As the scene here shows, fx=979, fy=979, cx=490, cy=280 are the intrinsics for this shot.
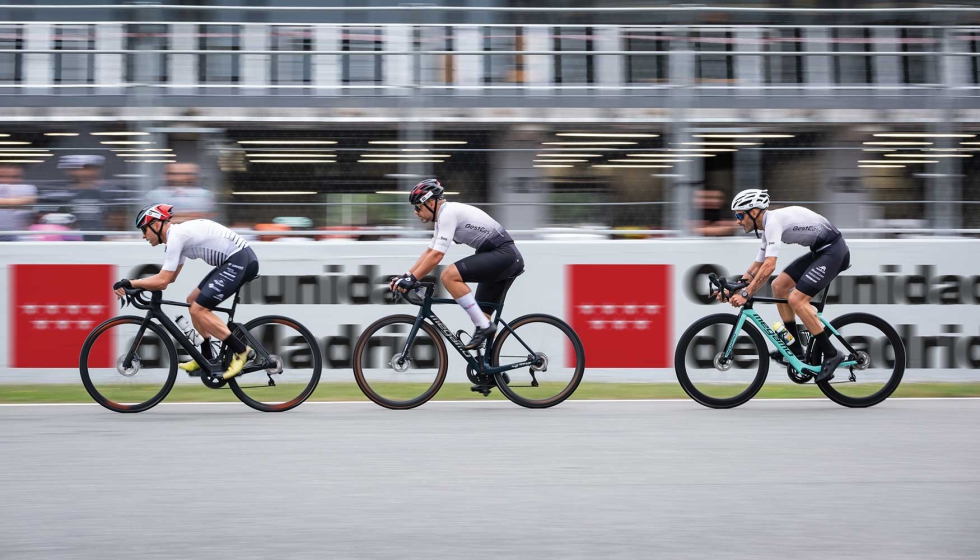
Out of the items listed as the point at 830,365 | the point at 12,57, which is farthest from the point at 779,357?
the point at 12,57

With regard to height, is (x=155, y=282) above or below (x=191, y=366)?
above

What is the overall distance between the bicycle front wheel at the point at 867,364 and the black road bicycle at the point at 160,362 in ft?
12.3

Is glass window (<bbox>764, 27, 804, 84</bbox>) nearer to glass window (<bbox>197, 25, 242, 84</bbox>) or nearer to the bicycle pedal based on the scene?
the bicycle pedal

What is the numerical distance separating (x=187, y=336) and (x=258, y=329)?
0.49 metres

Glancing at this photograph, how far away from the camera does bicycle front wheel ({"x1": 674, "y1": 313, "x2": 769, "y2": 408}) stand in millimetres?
6930

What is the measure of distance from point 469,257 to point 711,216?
109 inches

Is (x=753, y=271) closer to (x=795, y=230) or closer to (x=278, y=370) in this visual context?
(x=795, y=230)

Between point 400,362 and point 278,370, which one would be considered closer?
point 278,370

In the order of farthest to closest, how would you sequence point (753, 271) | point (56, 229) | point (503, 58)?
point (503, 58) < point (56, 229) < point (753, 271)

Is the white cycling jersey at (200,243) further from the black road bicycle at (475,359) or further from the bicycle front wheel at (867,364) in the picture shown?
the bicycle front wheel at (867,364)

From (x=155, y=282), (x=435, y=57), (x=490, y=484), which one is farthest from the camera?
(x=435, y=57)

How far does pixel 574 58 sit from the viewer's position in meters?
9.18

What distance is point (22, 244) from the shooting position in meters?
8.44

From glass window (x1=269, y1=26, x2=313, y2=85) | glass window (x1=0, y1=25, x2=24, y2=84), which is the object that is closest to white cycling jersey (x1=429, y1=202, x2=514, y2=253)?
glass window (x1=269, y1=26, x2=313, y2=85)
